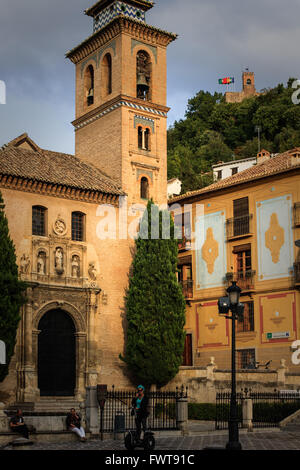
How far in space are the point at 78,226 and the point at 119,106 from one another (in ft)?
22.2

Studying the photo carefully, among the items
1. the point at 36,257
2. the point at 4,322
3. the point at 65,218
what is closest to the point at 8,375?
the point at 4,322

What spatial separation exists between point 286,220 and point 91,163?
34.7ft

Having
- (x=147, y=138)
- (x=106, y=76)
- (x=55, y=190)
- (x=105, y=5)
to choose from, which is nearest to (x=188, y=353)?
(x=147, y=138)

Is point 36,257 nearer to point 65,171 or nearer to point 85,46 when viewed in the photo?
point 65,171

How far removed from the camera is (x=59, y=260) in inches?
1304

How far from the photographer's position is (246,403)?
966 inches

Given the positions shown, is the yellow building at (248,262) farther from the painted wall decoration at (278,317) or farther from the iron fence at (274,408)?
the iron fence at (274,408)

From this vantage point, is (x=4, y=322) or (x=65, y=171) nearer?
(x=4, y=322)

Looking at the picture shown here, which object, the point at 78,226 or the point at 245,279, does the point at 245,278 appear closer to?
the point at 245,279

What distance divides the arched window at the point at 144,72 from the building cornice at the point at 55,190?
6637mm

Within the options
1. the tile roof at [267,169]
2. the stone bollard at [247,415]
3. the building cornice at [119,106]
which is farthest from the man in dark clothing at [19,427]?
the building cornice at [119,106]

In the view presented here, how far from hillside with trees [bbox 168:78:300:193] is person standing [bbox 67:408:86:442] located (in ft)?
140

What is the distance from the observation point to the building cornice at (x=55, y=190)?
106 feet

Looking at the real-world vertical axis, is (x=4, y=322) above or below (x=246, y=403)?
above
